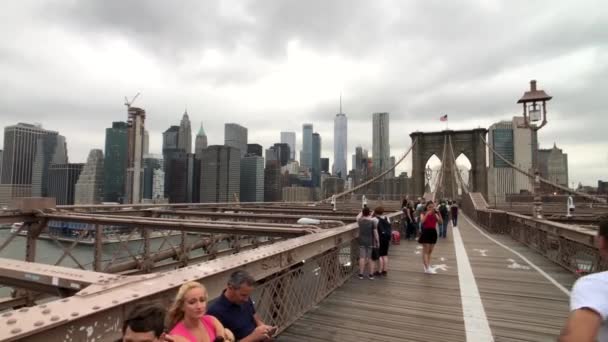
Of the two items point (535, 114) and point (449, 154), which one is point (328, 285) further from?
point (449, 154)

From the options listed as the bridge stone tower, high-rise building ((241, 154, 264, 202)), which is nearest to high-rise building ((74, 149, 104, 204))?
high-rise building ((241, 154, 264, 202))

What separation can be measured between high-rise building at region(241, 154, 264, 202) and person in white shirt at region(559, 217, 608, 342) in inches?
5449

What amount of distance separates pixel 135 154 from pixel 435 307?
148114mm

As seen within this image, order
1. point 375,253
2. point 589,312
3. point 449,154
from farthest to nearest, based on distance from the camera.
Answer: point 449,154, point 375,253, point 589,312

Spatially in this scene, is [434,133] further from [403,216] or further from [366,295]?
[366,295]

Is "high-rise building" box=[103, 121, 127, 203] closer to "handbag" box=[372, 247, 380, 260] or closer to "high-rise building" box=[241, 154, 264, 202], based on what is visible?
"high-rise building" box=[241, 154, 264, 202]

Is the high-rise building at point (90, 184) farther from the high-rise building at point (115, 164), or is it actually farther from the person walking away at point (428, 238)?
the person walking away at point (428, 238)

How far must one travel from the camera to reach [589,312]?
5.24 feet

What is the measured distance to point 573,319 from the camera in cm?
159

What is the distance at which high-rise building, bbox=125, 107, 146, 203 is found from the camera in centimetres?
12550

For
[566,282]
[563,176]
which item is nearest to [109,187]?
[566,282]

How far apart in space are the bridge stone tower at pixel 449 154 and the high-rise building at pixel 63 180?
102255 mm

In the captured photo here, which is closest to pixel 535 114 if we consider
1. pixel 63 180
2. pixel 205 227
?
pixel 205 227

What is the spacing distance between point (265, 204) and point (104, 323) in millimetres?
21879
